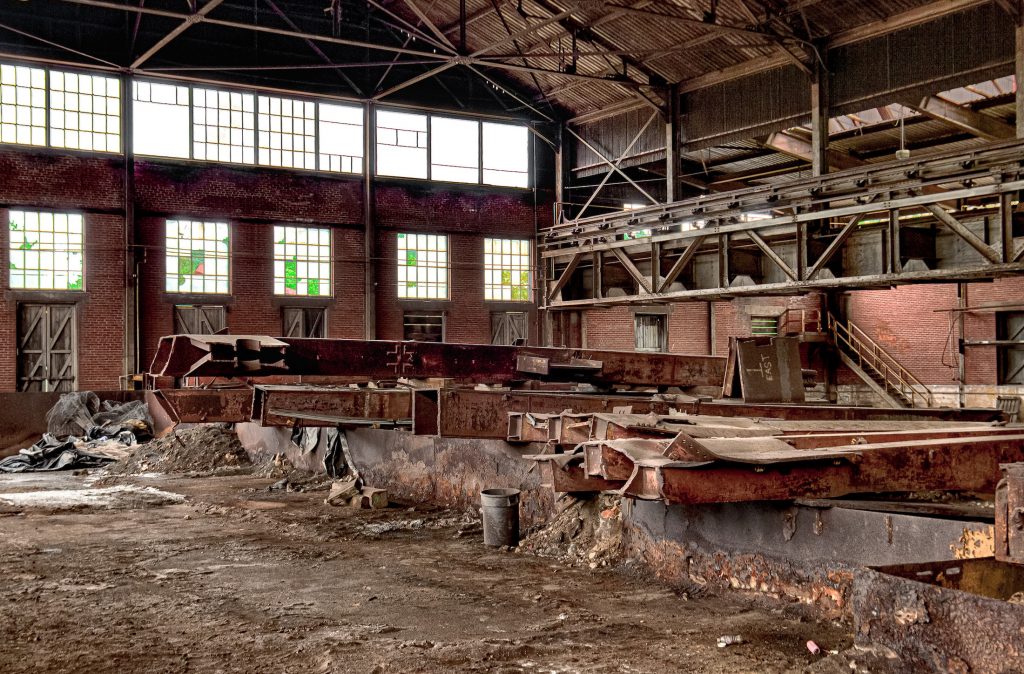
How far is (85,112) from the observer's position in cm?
1905

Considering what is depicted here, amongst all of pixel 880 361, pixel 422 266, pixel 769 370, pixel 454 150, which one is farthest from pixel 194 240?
pixel 880 361

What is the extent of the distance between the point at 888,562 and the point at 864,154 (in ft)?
63.0

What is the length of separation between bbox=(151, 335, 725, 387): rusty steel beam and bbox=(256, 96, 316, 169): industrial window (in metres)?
13.1

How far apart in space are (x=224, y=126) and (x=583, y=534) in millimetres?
16282

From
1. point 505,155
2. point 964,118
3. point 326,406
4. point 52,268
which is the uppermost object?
point 505,155

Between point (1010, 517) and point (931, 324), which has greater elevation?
point (931, 324)

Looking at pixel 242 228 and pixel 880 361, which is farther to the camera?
pixel 880 361

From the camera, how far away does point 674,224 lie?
18.1 metres

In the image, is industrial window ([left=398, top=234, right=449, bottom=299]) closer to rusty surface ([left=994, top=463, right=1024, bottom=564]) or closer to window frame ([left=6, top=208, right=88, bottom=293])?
window frame ([left=6, top=208, right=88, bottom=293])

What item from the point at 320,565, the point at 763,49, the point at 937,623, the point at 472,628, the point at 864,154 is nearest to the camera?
the point at 937,623

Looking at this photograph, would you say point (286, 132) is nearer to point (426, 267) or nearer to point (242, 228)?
point (242, 228)

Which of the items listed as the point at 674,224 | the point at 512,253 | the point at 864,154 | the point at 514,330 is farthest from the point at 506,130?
the point at 864,154

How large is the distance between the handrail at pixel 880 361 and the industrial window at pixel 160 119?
16.0 meters

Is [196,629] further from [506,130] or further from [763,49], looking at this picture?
[506,130]
